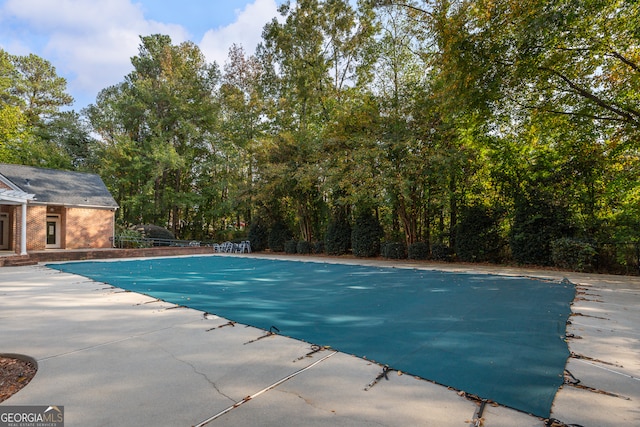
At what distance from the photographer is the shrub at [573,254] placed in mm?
8133

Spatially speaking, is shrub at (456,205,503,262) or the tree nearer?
shrub at (456,205,503,262)

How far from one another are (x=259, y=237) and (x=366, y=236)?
6.50m

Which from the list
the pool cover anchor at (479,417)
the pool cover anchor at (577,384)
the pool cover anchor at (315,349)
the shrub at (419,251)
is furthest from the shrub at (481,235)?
the pool cover anchor at (479,417)

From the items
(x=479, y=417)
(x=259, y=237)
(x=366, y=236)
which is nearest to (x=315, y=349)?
(x=479, y=417)

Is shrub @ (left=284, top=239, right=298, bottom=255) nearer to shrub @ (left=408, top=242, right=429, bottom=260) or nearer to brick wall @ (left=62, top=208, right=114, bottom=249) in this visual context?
shrub @ (left=408, top=242, right=429, bottom=260)

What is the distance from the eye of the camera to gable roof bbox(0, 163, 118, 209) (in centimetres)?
1380

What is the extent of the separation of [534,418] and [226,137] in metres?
20.4

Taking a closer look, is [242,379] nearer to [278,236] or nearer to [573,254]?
[573,254]

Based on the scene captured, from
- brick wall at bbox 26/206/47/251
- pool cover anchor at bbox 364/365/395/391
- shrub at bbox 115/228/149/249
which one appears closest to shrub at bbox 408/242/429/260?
pool cover anchor at bbox 364/365/395/391

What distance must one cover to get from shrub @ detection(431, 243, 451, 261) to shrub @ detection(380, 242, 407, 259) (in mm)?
1161

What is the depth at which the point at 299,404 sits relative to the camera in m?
1.95

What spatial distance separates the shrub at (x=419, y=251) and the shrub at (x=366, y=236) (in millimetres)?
1633

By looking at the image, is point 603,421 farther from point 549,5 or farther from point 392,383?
point 549,5

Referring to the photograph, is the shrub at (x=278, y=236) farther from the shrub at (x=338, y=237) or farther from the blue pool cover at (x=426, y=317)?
→ the blue pool cover at (x=426, y=317)
